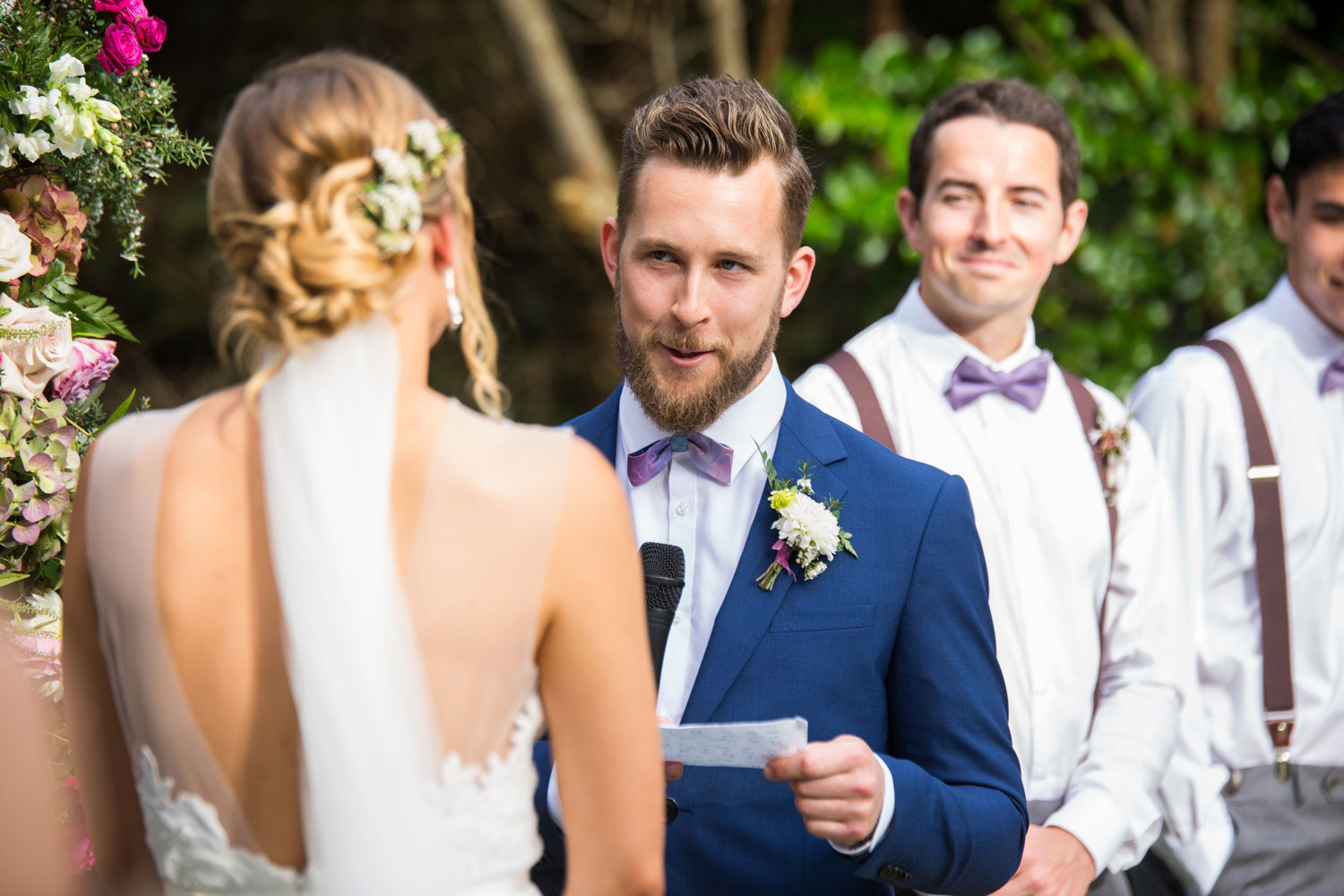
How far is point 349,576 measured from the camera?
151 cm

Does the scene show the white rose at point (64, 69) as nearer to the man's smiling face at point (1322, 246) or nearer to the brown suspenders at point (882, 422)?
the brown suspenders at point (882, 422)

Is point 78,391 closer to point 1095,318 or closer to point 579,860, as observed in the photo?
point 579,860

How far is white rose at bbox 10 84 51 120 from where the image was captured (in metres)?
2.35

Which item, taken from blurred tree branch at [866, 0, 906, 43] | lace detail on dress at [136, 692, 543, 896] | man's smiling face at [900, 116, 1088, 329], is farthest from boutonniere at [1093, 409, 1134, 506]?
blurred tree branch at [866, 0, 906, 43]

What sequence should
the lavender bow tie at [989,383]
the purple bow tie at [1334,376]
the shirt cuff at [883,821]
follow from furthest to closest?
1. the purple bow tie at [1334,376]
2. the lavender bow tie at [989,383]
3. the shirt cuff at [883,821]

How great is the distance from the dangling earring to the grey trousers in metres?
2.68

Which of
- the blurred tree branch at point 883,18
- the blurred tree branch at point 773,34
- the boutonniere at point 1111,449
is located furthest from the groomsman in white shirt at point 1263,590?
the blurred tree branch at point 773,34

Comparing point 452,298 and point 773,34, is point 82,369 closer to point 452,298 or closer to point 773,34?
point 452,298

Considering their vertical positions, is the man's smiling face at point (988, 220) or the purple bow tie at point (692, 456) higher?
the man's smiling face at point (988, 220)

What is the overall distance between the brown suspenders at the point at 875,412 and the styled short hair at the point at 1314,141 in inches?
46.1

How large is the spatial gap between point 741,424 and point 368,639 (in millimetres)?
1140

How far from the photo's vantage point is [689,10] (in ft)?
30.6

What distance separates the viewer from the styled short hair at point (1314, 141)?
364 cm

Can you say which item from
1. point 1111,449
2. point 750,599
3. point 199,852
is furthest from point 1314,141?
point 199,852
